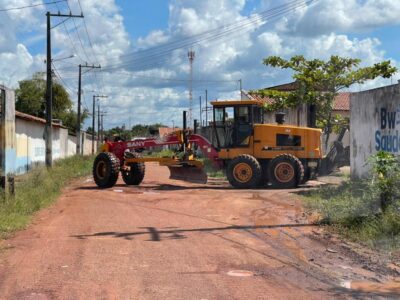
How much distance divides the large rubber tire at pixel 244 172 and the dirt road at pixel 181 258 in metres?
5.62

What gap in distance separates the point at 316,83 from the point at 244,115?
24.6ft

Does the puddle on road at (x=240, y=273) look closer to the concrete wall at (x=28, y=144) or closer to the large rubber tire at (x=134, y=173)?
the large rubber tire at (x=134, y=173)

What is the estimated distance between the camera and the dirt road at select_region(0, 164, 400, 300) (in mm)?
6770

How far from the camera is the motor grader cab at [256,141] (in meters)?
20.7

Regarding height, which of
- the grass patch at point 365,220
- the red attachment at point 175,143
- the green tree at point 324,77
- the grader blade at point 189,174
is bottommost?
the grass patch at point 365,220

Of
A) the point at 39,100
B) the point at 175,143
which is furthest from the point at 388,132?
the point at 39,100

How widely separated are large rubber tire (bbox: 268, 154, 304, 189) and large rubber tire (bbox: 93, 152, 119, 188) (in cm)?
568

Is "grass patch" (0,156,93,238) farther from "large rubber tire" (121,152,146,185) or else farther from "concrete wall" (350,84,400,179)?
"concrete wall" (350,84,400,179)

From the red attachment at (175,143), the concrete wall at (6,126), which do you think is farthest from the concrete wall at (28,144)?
the concrete wall at (6,126)

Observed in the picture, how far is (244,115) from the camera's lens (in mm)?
20875

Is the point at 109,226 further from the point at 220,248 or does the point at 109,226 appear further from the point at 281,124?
the point at 281,124

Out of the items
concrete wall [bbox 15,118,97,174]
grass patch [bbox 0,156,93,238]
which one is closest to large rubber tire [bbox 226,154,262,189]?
grass patch [bbox 0,156,93,238]

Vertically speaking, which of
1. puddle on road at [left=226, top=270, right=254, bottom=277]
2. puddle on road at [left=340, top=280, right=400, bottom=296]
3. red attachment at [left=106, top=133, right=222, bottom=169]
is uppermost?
red attachment at [left=106, top=133, right=222, bottom=169]

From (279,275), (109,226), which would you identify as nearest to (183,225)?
(109,226)
